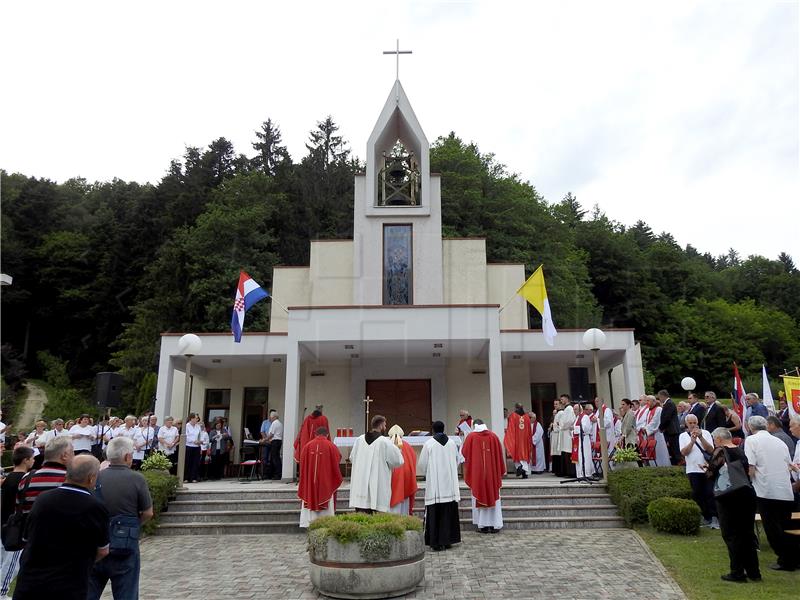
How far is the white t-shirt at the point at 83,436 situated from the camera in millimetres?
13828

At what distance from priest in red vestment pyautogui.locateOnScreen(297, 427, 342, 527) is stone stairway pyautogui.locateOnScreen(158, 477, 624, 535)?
43.9 inches

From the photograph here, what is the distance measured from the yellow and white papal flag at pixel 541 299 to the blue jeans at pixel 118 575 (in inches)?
400

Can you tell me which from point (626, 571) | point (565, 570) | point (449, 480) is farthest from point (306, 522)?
point (626, 571)

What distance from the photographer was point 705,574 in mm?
7145

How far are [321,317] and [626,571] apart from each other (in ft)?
30.3

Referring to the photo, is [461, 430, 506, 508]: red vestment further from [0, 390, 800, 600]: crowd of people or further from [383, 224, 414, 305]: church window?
[383, 224, 414, 305]: church window

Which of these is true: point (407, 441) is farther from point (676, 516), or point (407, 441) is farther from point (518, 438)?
point (676, 516)

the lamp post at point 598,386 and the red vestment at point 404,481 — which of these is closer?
the red vestment at point 404,481

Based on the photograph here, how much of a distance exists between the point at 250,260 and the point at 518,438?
2356 cm

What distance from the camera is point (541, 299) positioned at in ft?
45.2

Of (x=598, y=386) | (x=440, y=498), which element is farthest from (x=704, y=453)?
(x=440, y=498)

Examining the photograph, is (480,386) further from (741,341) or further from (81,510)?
(741,341)

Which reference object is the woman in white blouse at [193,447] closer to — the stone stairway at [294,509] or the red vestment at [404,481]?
the stone stairway at [294,509]

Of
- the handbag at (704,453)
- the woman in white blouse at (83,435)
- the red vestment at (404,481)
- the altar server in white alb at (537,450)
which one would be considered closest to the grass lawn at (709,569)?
the handbag at (704,453)
